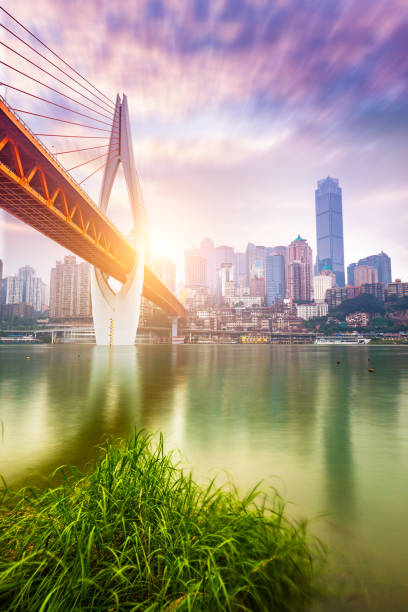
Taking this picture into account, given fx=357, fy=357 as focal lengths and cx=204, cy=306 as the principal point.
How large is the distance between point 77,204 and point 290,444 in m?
27.3

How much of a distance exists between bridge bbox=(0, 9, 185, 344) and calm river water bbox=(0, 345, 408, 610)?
1404 centimetres

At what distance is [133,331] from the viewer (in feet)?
163

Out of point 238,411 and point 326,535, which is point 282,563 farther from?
point 238,411

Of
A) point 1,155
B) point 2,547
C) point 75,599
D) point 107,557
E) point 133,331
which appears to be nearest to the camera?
point 75,599

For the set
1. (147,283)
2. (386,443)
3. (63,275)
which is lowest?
(386,443)

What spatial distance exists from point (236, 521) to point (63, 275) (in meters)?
128

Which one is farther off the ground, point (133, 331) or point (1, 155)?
point (1, 155)

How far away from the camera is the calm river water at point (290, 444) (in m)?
3.19

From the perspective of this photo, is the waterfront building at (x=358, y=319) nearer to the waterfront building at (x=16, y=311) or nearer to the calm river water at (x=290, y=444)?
the waterfront building at (x=16, y=311)

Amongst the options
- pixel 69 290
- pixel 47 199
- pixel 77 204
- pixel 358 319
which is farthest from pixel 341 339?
pixel 47 199

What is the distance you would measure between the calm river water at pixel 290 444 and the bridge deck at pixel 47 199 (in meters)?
13.8

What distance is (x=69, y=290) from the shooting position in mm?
117375

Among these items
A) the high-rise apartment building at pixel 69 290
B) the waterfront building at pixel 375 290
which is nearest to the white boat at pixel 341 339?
the waterfront building at pixel 375 290

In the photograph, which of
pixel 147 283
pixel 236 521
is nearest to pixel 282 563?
pixel 236 521
